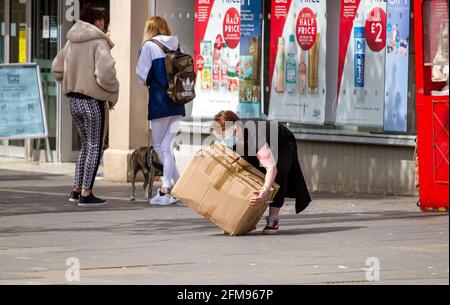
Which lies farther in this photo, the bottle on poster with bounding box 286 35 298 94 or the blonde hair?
the bottle on poster with bounding box 286 35 298 94

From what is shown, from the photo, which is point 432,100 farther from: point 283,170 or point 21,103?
point 21,103

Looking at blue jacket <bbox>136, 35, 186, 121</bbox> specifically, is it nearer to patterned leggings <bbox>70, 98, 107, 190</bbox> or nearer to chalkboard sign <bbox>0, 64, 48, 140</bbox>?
patterned leggings <bbox>70, 98, 107, 190</bbox>

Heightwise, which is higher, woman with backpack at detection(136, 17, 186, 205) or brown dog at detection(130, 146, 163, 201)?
woman with backpack at detection(136, 17, 186, 205)

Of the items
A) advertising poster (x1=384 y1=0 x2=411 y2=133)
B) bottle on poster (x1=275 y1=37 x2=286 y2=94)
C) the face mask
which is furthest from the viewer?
bottle on poster (x1=275 y1=37 x2=286 y2=94)

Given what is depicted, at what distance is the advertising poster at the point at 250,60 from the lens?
17016 millimetres

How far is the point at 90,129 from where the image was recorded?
48.1 ft

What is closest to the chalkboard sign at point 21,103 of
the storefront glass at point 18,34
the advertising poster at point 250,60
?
the storefront glass at point 18,34

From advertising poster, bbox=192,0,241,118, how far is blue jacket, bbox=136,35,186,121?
249 cm

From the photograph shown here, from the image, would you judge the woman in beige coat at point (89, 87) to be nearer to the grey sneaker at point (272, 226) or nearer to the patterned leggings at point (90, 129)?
the patterned leggings at point (90, 129)

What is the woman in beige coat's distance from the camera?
14625mm

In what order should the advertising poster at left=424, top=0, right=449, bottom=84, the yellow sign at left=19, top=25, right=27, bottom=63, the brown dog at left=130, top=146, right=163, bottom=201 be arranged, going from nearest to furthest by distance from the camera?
the advertising poster at left=424, top=0, right=449, bottom=84
the brown dog at left=130, top=146, right=163, bottom=201
the yellow sign at left=19, top=25, right=27, bottom=63

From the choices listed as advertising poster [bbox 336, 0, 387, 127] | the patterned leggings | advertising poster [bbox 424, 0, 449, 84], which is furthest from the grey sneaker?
advertising poster [bbox 336, 0, 387, 127]
